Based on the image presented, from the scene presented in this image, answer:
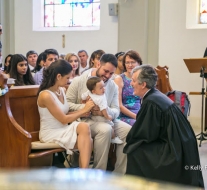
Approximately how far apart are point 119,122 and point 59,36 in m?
6.02

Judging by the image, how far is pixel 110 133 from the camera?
4172 millimetres

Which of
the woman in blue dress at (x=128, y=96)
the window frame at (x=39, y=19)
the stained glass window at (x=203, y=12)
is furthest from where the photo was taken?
the window frame at (x=39, y=19)

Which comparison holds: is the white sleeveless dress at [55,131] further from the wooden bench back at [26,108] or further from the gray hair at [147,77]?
the gray hair at [147,77]

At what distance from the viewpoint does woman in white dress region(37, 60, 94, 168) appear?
3.83 meters

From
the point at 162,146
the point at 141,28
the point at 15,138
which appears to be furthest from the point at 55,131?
the point at 141,28

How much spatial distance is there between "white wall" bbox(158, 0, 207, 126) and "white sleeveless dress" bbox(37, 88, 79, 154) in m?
5.07

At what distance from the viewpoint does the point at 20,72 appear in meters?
5.44

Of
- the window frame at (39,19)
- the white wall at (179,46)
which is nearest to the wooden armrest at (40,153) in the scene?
the white wall at (179,46)

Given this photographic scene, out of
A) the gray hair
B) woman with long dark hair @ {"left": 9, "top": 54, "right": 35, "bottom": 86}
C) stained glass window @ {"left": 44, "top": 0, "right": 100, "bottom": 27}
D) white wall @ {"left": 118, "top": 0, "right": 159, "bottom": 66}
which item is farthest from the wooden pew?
stained glass window @ {"left": 44, "top": 0, "right": 100, "bottom": 27}

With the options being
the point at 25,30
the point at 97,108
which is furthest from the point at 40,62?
the point at 25,30

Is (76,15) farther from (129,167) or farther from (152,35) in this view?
(129,167)

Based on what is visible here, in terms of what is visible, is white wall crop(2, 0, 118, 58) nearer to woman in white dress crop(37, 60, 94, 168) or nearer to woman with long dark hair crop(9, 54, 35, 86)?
woman with long dark hair crop(9, 54, 35, 86)

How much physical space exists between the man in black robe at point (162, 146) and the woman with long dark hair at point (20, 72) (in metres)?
2.32

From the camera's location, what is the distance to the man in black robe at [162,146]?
341 cm
